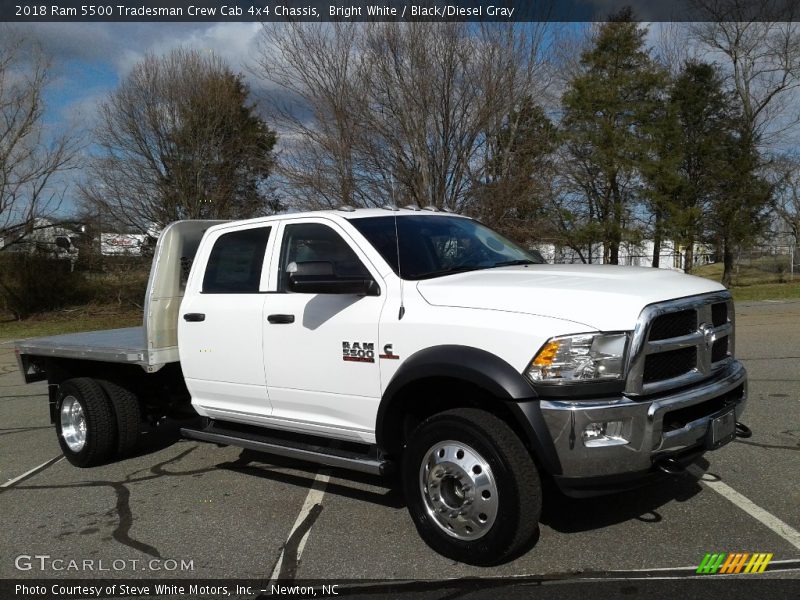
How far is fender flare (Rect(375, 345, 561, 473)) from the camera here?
3.64 meters

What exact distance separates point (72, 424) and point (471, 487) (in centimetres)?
435

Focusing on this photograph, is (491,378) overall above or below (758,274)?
above

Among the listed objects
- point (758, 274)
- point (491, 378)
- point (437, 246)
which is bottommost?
point (758, 274)

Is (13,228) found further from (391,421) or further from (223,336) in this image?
(391,421)

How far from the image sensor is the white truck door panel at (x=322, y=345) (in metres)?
4.49

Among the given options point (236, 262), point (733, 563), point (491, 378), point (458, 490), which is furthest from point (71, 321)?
point (733, 563)

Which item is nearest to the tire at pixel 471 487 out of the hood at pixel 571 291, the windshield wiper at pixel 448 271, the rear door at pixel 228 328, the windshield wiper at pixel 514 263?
the hood at pixel 571 291

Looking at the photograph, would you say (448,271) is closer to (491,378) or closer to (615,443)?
(491,378)

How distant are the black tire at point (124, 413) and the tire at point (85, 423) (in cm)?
4

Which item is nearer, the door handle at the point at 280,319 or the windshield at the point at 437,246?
the windshield at the point at 437,246

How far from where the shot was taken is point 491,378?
3752 millimetres

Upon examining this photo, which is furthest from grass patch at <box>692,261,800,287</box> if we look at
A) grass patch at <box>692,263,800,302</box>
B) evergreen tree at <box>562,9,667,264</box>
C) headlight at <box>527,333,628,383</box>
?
headlight at <box>527,333,628,383</box>

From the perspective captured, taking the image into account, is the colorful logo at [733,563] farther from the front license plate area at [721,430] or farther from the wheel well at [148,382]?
the wheel well at [148,382]

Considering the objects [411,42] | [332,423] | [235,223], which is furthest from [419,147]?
[332,423]
